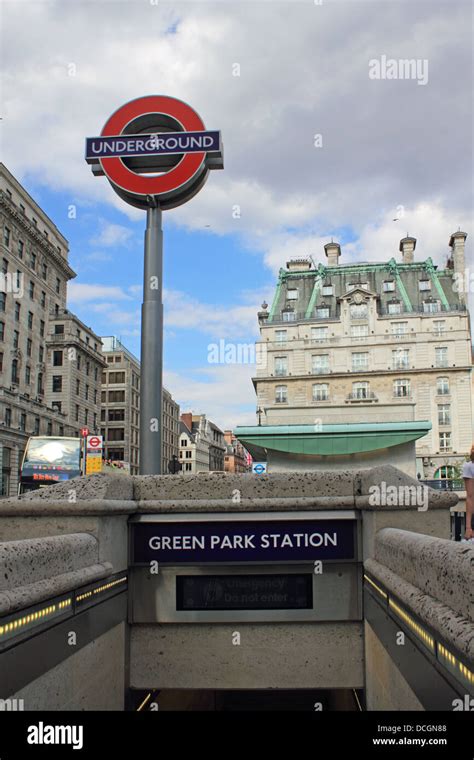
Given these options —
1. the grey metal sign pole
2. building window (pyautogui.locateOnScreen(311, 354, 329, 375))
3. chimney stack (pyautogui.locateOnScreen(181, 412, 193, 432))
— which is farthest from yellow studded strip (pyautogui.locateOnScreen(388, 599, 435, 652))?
chimney stack (pyautogui.locateOnScreen(181, 412, 193, 432))

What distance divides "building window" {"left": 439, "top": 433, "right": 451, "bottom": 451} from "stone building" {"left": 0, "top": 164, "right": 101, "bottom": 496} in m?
40.8

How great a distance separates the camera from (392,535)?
4668mm

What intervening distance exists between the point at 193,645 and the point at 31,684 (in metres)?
2.64

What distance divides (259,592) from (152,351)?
5780 millimetres

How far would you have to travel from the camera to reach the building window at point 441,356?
66.4 m

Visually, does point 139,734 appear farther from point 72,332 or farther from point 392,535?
point 72,332

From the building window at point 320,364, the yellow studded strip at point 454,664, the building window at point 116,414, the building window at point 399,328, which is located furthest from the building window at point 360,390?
the yellow studded strip at point 454,664

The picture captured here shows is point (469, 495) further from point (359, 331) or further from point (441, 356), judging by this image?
point (359, 331)

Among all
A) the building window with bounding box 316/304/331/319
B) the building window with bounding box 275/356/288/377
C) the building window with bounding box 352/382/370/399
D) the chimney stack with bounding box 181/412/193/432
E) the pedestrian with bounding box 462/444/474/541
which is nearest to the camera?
the pedestrian with bounding box 462/444/474/541

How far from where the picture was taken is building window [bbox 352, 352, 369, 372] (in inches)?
2682

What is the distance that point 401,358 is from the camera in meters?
67.6

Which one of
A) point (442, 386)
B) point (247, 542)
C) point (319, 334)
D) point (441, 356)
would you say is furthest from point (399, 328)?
point (247, 542)

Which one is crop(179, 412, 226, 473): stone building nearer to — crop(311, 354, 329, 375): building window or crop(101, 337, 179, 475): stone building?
crop(101, 337, 179, 475): stone building

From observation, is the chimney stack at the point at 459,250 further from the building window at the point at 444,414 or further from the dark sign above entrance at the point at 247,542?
the dark sign above entrance at the point at 247,542
